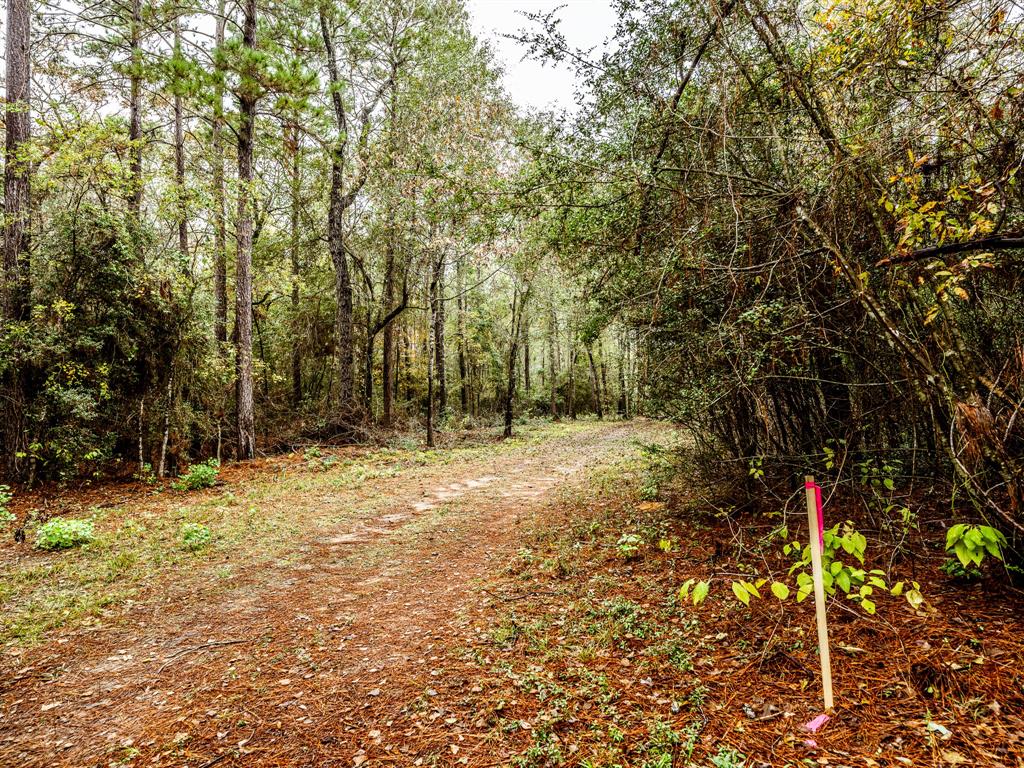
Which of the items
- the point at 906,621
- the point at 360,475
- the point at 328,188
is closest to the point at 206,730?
the point at 906,621

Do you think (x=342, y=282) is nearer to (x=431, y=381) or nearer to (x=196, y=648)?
(x=431, y=381)

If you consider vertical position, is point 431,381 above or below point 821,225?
below

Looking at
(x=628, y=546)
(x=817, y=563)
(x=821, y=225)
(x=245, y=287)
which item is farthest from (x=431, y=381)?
(x=817, y=563)

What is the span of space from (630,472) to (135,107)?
16658 millimetres

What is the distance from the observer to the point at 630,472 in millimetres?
9969

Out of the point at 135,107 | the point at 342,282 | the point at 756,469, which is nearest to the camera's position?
the point at 756,469

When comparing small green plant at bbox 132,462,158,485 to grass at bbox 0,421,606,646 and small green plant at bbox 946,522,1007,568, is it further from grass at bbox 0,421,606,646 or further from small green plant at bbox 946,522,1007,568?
small green plant at bbox 946,522,1007,568

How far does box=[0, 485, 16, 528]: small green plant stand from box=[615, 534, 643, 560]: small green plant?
872 cm

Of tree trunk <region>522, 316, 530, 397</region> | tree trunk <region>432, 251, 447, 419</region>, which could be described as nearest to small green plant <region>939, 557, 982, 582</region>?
tree trunk <region>432, 251, 447, 419</region>

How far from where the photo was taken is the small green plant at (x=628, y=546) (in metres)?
5.08

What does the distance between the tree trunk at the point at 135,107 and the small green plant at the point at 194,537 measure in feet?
22.4

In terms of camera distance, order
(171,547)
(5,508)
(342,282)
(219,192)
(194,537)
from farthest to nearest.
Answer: (342,282) → (219,192) → (5,508) → (194,537) → (171,547)

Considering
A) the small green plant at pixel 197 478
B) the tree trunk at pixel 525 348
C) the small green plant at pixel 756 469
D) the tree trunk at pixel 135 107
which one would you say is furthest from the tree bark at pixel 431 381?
the small green plant at pixel 756 469

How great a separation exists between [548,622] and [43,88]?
19.7 meters
